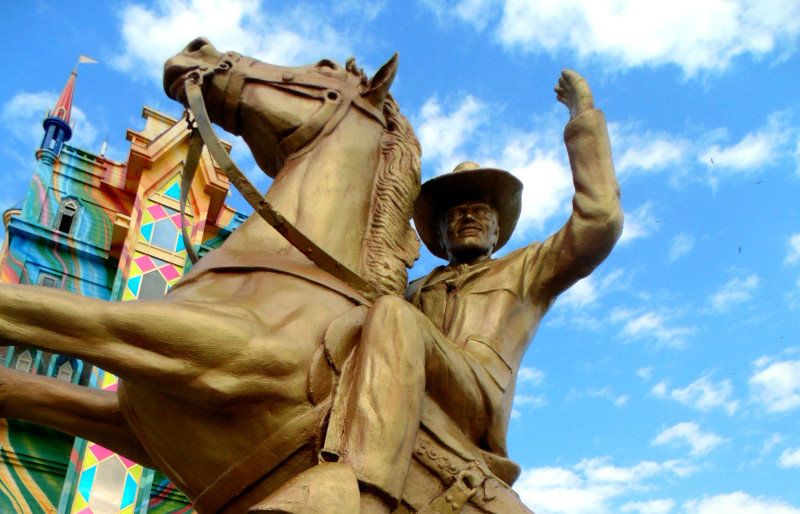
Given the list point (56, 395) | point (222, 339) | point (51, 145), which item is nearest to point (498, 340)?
point (222, 339)

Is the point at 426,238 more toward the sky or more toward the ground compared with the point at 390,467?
more toward the sky

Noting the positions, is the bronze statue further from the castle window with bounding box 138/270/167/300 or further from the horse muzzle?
the castle window with bounding box 138/270/167/300

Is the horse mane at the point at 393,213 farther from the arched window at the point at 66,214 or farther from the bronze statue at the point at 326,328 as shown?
the arched window at the point at 66,214

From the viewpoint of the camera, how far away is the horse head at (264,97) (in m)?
3.29

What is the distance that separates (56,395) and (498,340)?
1.67 m

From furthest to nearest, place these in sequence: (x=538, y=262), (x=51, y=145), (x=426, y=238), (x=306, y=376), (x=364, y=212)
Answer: (x=51, y=145) → (x=426, y=238) → (x=538, y=262) → (x=364, y=212) → (x=306, y=376)

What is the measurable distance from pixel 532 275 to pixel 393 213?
66 centimetres

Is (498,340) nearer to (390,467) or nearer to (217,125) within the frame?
(390,467)

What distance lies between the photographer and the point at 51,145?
14211 mm

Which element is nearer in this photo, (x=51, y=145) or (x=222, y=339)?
(x=222, y=339)

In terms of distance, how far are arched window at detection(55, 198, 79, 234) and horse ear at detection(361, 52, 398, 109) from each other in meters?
10.5

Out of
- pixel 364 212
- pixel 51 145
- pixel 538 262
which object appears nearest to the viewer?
pixel 364 212

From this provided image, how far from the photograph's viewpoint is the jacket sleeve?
3338 mm

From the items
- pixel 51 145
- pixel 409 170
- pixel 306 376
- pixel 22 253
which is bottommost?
pixel 306 376
